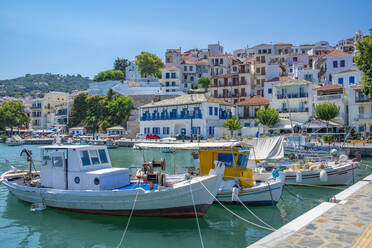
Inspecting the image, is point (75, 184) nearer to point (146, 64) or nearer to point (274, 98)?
point (274, 98)

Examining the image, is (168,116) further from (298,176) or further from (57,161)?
(57,161)

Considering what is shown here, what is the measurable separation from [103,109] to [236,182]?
62157 mm

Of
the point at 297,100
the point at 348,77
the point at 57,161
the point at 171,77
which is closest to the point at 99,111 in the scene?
the point at 171,77

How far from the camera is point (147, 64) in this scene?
78.2 m

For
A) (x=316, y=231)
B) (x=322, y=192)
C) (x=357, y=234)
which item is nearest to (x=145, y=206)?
(x=316, y=231)

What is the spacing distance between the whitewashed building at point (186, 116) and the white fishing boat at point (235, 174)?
3225cm

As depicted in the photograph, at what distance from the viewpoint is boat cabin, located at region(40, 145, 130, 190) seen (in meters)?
12.4

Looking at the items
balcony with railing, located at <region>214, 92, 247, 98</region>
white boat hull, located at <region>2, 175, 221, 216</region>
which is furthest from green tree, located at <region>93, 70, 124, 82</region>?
white boat hull, located at <region>2, 175, 221, 216</region>

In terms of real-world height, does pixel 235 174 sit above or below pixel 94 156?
below

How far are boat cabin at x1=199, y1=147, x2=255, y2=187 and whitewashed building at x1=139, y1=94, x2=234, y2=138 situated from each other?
32159 millimetres

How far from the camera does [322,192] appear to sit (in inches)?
687

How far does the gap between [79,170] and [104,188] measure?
1374mm

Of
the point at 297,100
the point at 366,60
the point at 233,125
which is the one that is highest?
the point at 366,60

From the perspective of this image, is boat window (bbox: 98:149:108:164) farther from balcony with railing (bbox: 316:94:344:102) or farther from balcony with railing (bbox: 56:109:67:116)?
balcony with railing (bbox: 56:109:67:116)
